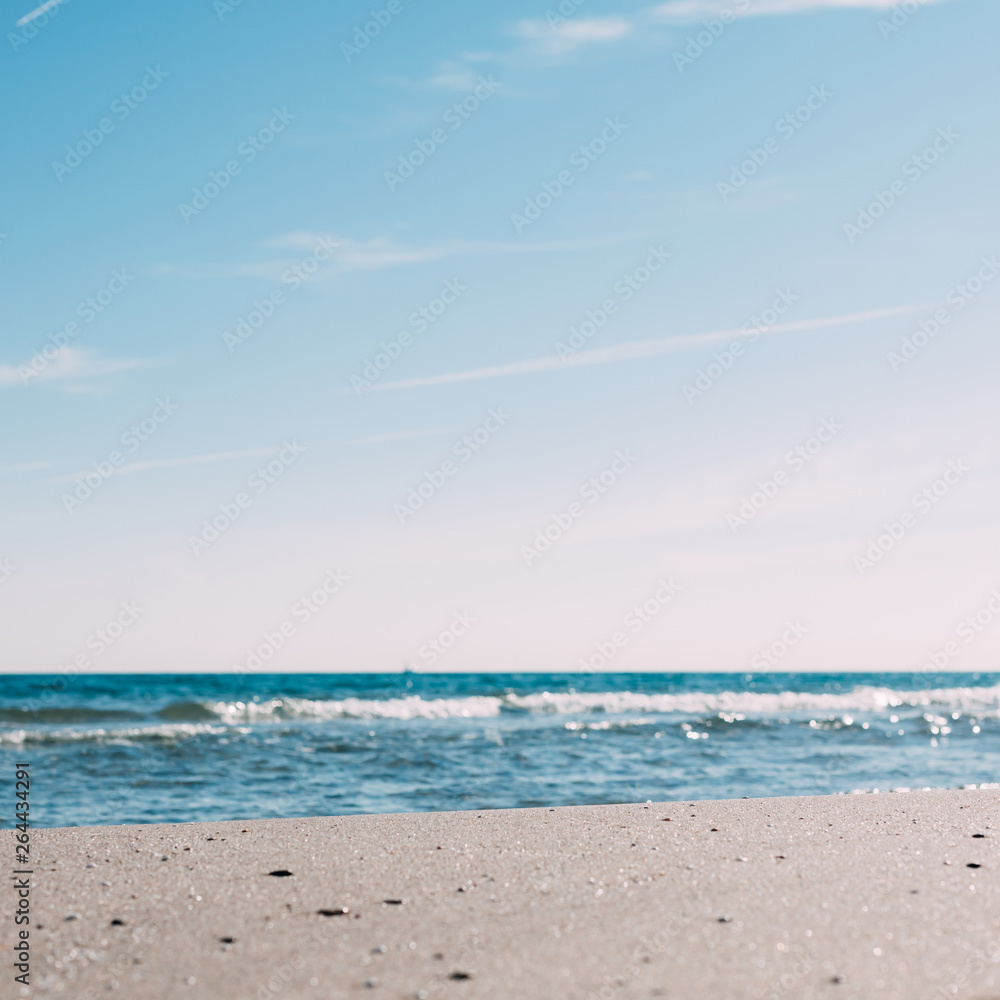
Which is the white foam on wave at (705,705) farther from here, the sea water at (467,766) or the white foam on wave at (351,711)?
the sea water at (467,766)

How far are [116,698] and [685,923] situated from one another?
3667 centimetres

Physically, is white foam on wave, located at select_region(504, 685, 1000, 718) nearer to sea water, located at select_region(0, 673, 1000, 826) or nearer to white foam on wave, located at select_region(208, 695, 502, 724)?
white foam on wave, located at select_region(208, 695, 502, 724)

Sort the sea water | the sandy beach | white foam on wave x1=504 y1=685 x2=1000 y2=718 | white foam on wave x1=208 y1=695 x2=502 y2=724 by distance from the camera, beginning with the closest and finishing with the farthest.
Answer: the sandy beach, the sea water, white foam on wave x1=208 y1=695 x2=502 y2=724, white foam on wave x1=504 y1=685 x2=1000 y2=718

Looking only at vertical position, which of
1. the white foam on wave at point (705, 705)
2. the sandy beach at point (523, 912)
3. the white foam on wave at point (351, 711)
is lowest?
the white foam on wave at point (705, 705)

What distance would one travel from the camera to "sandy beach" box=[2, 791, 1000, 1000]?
11.1 feet

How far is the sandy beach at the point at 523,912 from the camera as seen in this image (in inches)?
134

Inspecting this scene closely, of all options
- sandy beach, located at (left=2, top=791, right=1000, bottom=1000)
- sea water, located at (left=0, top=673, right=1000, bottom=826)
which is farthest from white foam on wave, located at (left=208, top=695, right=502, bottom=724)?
sandy beach, located at (left=2, top=791, right=1000, bottom=1000)

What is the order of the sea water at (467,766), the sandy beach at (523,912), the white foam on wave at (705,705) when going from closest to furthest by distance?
the sandy beach at (523,912), the sea water at (467,766), the white foam on wave at (705,705)

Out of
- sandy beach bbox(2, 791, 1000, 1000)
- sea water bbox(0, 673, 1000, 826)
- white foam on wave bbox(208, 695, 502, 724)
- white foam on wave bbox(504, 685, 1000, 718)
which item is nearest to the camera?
sandy beach bbox(2, 791, 1000, 1000)

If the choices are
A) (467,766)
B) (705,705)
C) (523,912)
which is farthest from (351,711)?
(523,912)

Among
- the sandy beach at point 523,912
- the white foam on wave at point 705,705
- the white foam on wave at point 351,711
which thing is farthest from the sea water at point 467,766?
the white foam on wave at point 705,705

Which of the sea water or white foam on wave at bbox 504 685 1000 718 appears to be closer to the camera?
the sea water

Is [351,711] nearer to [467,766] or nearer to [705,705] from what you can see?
[467,766]

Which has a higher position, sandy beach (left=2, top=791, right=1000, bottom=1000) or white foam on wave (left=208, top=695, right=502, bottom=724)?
sandy beach (left=2, top=791, right=1000, bottom=1000)
